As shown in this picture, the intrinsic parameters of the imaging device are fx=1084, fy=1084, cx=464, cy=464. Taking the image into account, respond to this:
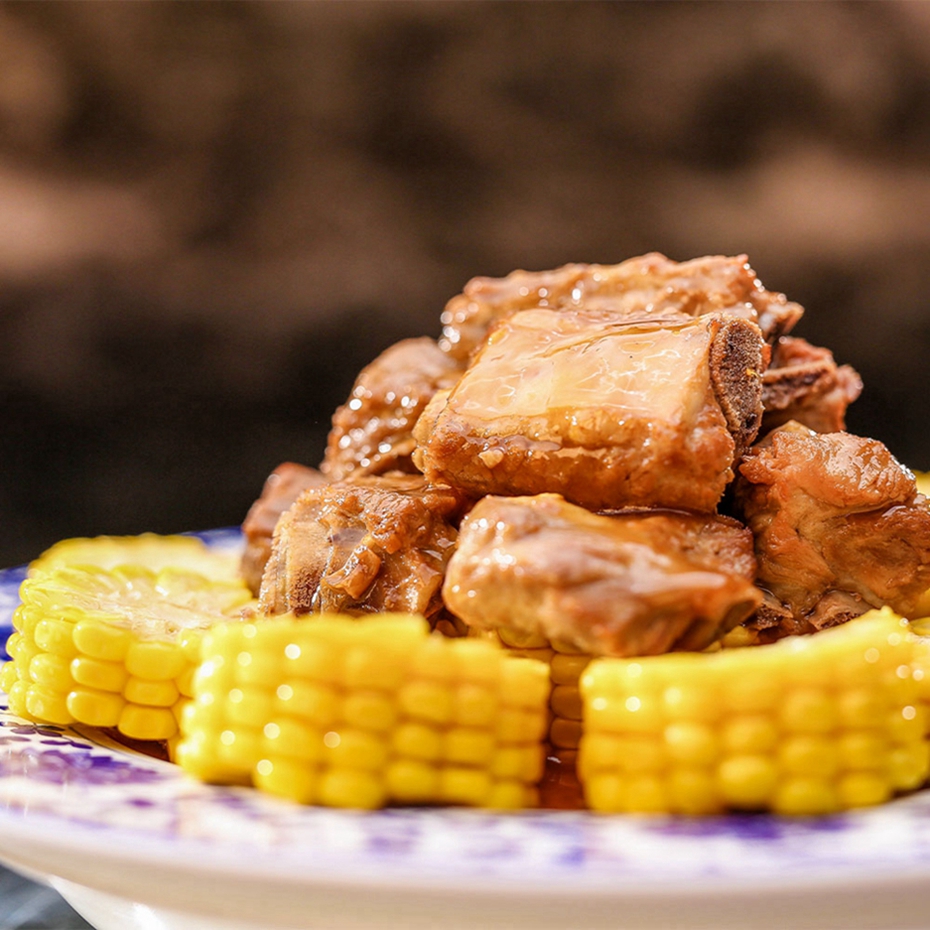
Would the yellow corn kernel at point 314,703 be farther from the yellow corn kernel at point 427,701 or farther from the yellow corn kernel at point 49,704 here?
the yellow corn kernel at point 49,704

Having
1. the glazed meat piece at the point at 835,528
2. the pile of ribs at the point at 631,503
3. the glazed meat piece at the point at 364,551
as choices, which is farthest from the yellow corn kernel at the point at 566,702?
the glazed meat piece at the point at 835,528

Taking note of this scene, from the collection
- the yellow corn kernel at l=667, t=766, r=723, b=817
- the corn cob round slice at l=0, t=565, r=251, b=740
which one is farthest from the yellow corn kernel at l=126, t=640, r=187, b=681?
the yellow corn kernel at l=667, t=766, r=723, b=817

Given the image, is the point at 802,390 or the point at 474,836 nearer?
the point at 474,836

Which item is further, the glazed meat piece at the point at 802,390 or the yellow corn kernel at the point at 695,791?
the glazed meat piece at the point at 802,390

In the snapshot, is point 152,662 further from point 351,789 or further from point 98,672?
point 351,789

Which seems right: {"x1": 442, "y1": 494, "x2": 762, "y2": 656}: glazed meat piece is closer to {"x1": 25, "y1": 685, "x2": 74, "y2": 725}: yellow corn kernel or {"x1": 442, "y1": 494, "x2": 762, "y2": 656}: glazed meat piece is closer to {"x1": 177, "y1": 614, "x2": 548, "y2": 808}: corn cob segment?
{"x1": 177, "y1": 614, "x2": 548, "y2": 808}: corn cob segment

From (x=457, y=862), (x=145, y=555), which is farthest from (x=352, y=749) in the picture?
(x=145, y=555)

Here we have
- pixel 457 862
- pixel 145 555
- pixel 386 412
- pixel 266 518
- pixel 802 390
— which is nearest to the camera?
pixel 457 862
